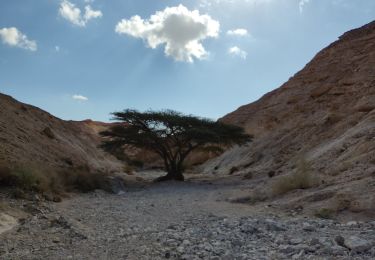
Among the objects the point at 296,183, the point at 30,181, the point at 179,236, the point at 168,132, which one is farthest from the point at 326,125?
the point at 179,236

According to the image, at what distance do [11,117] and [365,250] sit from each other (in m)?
23.2

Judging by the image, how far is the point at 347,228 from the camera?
7688 millimetres

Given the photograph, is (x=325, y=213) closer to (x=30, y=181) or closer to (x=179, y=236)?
(x=179, y=236)

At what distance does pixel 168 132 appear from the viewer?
2605 centimetres

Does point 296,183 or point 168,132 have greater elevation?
point 168,132

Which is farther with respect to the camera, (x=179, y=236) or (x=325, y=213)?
(x=325, y=213)

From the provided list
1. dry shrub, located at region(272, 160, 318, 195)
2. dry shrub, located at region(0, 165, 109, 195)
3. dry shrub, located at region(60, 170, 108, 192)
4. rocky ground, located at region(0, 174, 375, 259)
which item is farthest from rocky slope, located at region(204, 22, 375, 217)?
dry shrub, located at region(0, 165, 109, 195)

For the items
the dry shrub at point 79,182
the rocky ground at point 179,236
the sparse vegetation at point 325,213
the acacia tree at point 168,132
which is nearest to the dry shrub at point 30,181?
the dry shrub at point 79,182

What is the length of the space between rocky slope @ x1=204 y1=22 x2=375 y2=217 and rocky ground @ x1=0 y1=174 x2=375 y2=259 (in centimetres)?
233

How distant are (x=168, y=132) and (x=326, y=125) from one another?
9.65 metres

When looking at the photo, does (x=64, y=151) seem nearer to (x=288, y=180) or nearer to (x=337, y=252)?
(x=288, y=180)

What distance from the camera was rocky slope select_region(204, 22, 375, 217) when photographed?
1285cm

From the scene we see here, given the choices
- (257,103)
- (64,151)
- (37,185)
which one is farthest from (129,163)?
(37,185)

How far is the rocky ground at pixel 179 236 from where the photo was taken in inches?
239
